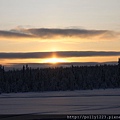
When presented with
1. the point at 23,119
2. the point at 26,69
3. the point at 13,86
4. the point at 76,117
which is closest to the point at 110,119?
the point at 76,117

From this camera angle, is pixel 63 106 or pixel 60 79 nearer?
pixel 63 106

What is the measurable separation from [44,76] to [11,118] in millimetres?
102808

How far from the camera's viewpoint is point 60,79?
132 metres

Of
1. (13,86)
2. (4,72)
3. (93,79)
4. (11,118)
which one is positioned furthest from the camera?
(4,72)

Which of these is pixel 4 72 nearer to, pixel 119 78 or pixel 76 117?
pixel 119 78

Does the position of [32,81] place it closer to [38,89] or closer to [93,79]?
[38,89]

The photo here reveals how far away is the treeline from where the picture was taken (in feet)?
402

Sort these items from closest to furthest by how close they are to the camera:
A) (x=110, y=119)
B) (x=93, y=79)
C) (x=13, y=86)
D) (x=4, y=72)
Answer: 1. (x=110, y=119)
2. (x=13, y=86)
3. (x=93, y=79)
4. (x=4, y=72)

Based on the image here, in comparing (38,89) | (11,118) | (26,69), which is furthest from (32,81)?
(11,118)

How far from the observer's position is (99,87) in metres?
123

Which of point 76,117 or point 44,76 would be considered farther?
point 44,76

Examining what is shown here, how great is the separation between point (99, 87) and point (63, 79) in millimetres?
10845

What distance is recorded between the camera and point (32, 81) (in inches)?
5012

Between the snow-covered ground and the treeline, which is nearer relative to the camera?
the snow-covered ground
